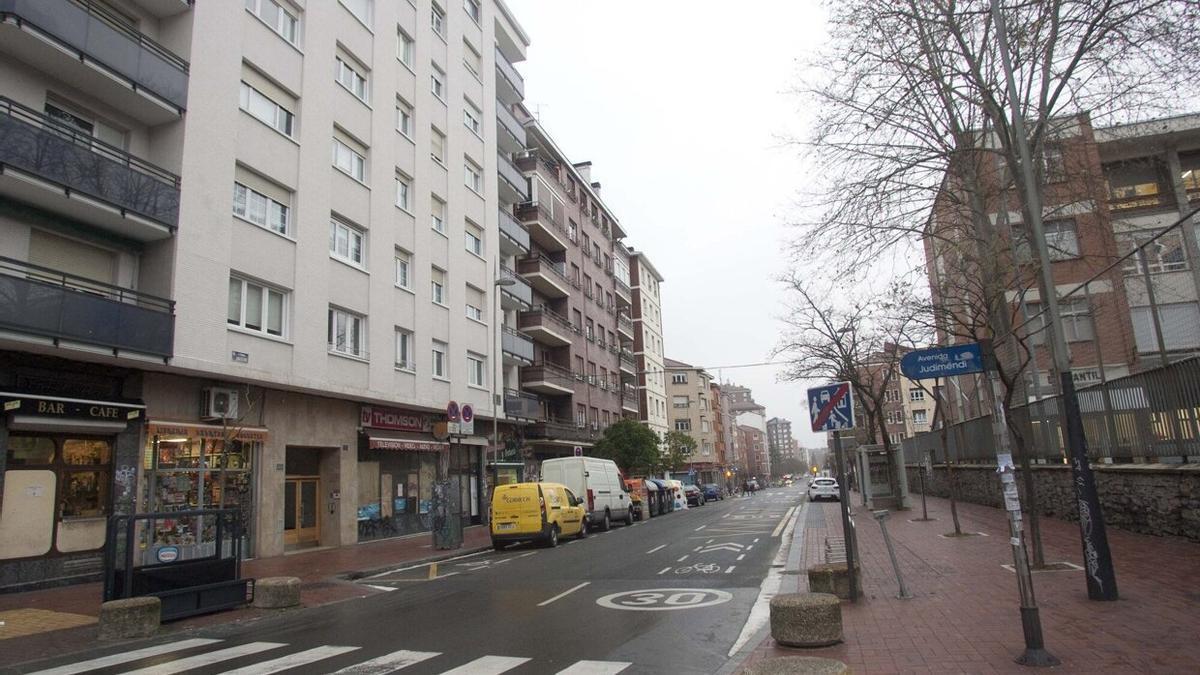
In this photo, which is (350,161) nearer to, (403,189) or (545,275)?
(403,189)

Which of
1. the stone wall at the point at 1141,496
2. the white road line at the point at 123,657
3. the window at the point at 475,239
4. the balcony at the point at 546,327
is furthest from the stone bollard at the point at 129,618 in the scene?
the balcony at the point at 546,327

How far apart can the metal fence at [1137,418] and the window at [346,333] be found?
17.0 m

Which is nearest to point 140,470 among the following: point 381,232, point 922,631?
point 381,232

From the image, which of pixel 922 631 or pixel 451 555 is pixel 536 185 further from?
pixel 922 631

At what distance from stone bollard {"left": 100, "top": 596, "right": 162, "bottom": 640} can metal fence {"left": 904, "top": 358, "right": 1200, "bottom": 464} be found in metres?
12.7

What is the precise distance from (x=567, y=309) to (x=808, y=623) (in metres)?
37.7

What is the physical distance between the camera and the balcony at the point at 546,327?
3734 cm

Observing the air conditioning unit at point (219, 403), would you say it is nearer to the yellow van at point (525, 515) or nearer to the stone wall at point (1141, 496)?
the yellow van at point (525, 515)

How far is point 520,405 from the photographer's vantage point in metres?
31.6

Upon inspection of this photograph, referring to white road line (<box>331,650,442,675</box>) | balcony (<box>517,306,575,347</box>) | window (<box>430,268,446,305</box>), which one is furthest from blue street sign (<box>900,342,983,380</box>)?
balcony (<box>517,306,575,347</box>)

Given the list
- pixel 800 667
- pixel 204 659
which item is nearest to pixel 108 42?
pixel 204 659

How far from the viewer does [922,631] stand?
6.91 metres

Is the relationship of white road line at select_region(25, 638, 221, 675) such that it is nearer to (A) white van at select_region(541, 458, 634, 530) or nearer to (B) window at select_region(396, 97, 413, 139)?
(A) white van at select_region(541, 458, 634, 530)

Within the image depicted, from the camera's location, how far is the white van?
951 inches
